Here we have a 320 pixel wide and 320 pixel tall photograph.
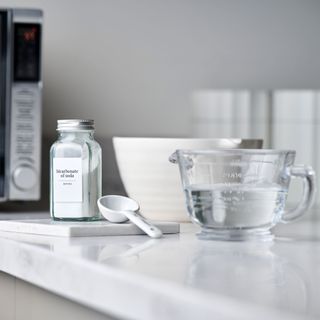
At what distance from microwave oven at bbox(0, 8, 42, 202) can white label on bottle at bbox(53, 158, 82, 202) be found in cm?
40

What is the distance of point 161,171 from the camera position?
1.28 m

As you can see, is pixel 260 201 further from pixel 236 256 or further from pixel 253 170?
pixel 236 256

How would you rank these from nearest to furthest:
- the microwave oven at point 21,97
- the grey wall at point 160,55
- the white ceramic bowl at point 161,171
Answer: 1. the white ceramic bowl at point 161,171
2. the microwave oven at point 21,97
3. the grey wall at point 160,55

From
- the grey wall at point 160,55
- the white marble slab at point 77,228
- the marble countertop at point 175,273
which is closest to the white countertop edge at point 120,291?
the marble countertop at point 175,273

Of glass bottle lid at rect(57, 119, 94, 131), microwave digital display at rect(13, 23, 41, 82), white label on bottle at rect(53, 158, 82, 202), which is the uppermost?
microwave digital display at rect(13, 23, 41, 82)

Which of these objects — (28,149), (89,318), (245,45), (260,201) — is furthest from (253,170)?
(245,45)

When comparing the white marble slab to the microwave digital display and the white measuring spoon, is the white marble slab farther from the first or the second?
the microwave digital display

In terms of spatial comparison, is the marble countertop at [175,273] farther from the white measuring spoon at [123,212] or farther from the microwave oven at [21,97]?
the microwave oven at [21,97]

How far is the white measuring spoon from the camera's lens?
1.00 m

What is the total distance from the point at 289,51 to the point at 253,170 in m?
1.03

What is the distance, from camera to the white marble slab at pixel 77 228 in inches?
39.0

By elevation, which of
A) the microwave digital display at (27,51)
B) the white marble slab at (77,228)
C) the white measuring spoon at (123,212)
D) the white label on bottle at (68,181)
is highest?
the microwave digital display at (27,51)

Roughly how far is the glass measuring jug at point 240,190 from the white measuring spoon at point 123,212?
0.17ft

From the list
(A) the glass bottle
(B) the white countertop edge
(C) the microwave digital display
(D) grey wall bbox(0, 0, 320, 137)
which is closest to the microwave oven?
(C) the microwave digital display
